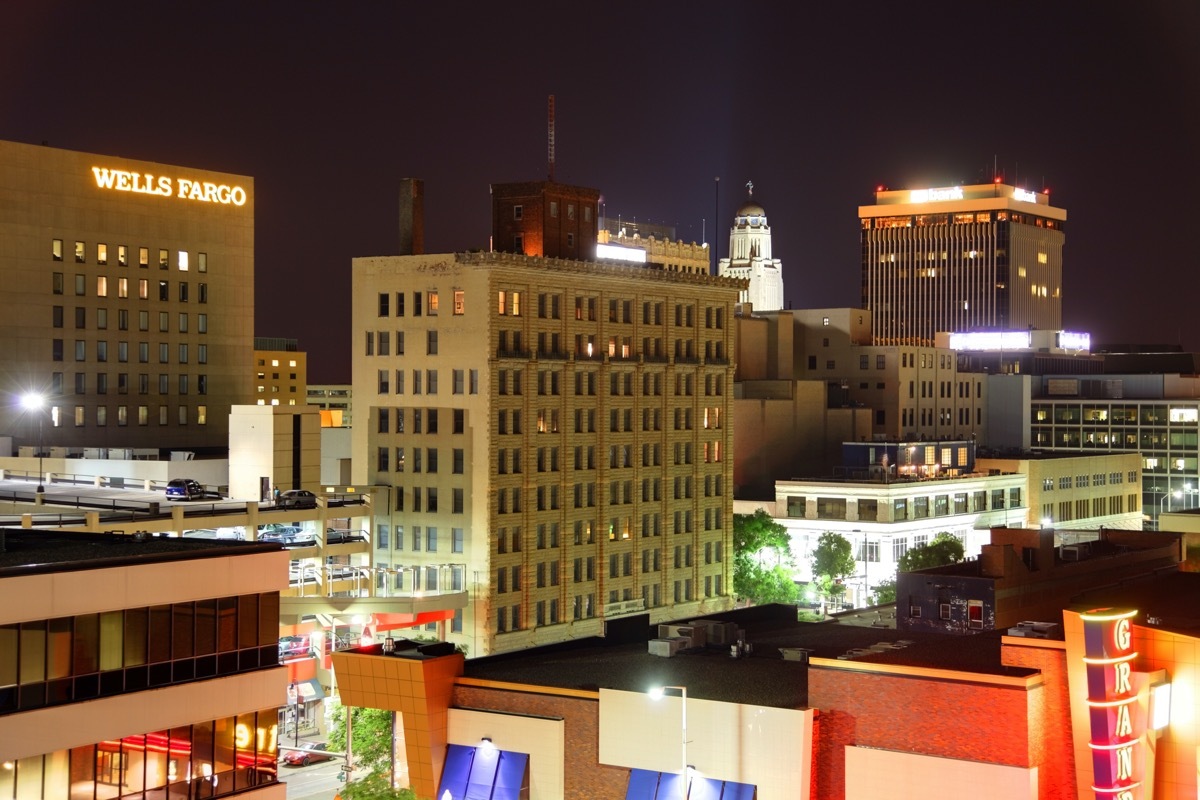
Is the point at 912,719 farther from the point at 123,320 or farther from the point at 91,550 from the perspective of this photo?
the point at 123,320

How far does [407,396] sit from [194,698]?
342ft

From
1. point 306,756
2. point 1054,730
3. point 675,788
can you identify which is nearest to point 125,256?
point 306,756

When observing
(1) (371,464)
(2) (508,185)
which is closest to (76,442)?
(1) (371,464)

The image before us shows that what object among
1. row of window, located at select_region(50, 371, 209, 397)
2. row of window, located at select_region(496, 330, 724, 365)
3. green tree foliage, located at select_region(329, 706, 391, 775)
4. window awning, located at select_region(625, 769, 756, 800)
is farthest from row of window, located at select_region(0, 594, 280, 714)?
row of window, located at select_region(50, 371, 209, 397)

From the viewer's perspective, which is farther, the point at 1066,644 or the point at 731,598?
the point at 731,598

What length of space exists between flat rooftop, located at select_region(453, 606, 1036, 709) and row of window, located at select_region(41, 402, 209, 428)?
338 feet

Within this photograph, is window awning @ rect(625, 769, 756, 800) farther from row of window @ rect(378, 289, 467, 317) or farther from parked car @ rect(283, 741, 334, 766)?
row of window @ rect(378, 289, 467, 317)

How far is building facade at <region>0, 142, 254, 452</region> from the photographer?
181 meters

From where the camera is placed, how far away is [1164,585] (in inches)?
4122

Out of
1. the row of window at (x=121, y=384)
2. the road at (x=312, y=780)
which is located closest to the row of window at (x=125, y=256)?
the row of window at (x=121, y=384)

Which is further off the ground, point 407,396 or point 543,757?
point 407,396

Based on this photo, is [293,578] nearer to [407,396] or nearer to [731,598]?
[407,396]

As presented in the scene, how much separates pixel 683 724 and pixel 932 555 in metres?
130

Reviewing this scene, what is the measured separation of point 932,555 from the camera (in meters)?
190
